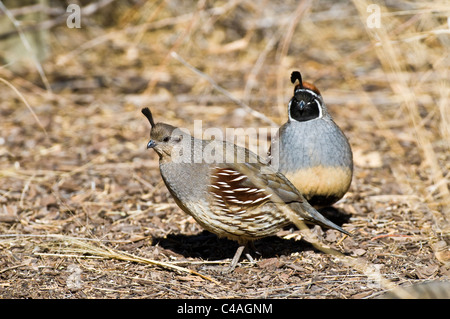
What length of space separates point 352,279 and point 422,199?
1523mm

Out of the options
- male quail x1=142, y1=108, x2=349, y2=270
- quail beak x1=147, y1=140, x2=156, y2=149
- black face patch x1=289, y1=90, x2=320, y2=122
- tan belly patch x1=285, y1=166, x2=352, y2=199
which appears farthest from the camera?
black face patch x1=289, y1=90, x2=320, y2=122

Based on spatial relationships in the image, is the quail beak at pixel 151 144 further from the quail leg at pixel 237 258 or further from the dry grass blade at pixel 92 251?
the quail leg at pixel 237 258

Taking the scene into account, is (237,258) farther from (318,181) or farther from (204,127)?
(204,127)

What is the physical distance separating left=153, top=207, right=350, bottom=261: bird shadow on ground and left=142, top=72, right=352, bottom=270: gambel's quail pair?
28 centimetres

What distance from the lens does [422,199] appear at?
15.4 ft

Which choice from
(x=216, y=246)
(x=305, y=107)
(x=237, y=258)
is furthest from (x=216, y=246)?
(x=305, y=107)

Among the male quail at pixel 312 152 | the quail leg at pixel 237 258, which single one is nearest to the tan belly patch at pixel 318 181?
the male quail at pixel 312 152

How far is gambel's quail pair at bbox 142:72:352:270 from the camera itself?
364 centimetres

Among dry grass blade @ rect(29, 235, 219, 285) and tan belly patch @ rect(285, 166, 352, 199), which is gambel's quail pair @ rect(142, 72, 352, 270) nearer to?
tan belly patch @ rect(285, 166, 352, 199)

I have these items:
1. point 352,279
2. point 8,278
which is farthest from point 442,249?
point 8,278

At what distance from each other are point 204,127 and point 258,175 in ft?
8.56

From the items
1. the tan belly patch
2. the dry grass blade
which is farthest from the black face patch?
the dry grass blade

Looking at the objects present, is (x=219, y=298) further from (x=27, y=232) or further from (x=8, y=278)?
(x=27, y=232)

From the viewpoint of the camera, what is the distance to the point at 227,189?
3662mm
